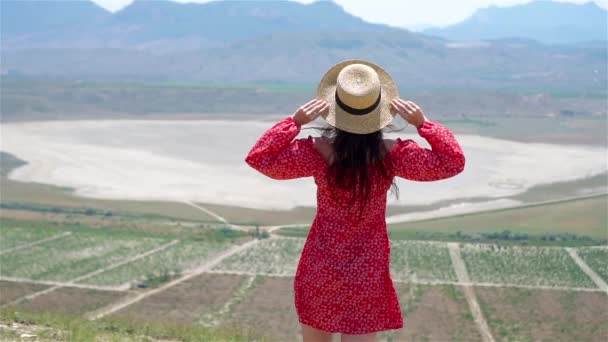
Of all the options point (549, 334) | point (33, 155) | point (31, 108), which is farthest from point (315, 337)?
point (31, 108)

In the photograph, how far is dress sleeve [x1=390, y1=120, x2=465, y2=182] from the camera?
3.23 meters

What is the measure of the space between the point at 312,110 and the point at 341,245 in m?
0.58

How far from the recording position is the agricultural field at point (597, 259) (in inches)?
771

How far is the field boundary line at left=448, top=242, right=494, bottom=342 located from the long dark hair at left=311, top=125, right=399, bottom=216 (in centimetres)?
1080

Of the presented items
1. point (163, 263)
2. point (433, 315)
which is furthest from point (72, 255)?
point (433, 315)

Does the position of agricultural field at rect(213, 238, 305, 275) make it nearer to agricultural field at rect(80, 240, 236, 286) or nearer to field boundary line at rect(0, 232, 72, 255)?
agricultural field at rect(80, 240, 236, 286)

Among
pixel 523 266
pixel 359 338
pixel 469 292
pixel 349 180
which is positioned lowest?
pixel 469 292

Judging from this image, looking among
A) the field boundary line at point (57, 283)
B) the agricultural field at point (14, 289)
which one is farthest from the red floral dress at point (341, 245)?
the field boundary line at point (57, 283)

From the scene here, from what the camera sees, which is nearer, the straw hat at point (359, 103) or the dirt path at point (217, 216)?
the straw hat at point (359, 103)

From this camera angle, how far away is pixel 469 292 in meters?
17.4

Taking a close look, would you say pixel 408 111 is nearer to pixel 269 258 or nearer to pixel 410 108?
pixel 410 108

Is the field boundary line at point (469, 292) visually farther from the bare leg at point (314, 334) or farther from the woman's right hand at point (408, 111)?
the woman's right hand at point (408, 111)

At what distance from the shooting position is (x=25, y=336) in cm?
589

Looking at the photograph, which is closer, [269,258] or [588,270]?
[588,270]
